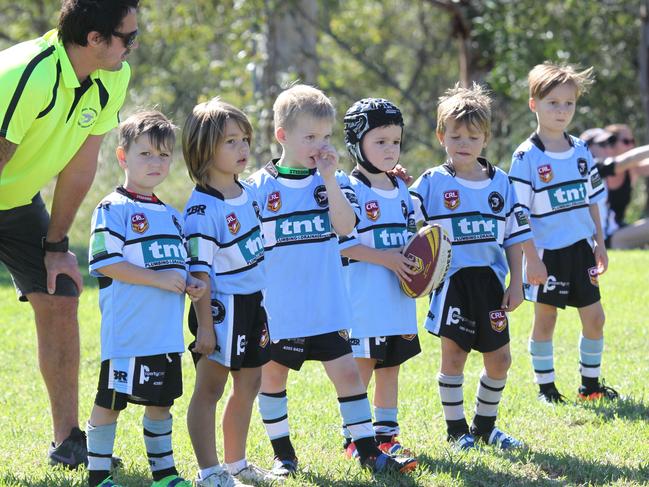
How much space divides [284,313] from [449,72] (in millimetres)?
19133

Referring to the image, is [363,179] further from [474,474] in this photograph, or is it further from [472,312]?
[474,474]

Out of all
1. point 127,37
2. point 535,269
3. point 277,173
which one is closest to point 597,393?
point 535,269

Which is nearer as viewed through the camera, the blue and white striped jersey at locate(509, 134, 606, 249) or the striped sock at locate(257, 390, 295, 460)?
the striped sock at locate(257, 390, 295, 460)

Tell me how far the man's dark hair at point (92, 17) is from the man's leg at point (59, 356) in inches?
51.4

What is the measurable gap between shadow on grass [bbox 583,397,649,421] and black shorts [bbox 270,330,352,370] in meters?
1.82

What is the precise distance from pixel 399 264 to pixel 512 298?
0.71 metres

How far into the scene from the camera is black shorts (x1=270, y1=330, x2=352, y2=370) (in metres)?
4.79

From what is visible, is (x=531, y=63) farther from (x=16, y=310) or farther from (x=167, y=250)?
(x=167, y=250)

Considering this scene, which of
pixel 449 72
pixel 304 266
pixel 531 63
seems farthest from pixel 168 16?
pixel 304 266

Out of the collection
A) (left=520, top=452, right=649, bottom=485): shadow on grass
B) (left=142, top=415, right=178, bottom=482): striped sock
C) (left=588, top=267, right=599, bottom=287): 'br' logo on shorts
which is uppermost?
(left=588, top=267, right=599, bottom=287): 'br' logo on shorts

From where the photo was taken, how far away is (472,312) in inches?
206

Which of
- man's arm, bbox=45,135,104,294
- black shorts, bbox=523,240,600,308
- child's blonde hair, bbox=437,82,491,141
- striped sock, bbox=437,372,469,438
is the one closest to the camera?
man's arm, bbox=45,135,104,294

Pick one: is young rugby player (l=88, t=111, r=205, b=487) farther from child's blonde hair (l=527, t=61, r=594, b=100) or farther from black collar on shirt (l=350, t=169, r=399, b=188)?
child's blonde hair (l=527, t=61, r=594, b=100)

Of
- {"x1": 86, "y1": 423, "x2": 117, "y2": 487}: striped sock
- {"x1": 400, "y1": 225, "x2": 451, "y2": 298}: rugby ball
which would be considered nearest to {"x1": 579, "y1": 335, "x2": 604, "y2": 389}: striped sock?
{"x1": 400, "y1": 225, "x2": 451, "y2": 298}: rugby ball
